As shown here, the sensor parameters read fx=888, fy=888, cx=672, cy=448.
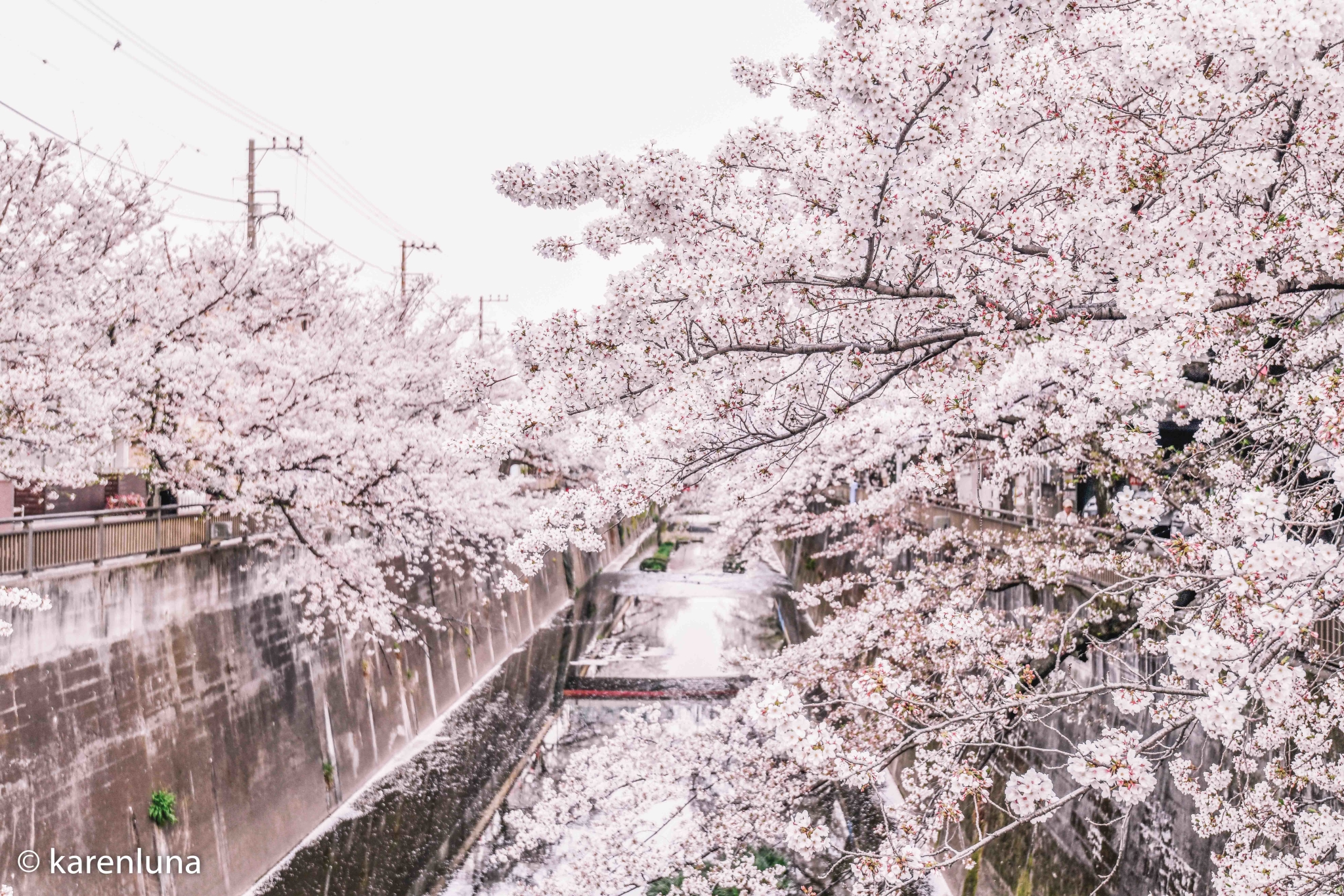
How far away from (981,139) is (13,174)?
12.1 metres

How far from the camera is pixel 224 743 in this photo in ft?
42.7

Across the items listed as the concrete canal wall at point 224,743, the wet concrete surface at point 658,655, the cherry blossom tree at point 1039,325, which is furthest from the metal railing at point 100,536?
the cherry blossom tree at point 1039,325

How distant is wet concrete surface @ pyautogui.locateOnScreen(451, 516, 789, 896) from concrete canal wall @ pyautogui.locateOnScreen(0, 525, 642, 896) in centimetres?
92

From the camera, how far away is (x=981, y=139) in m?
4.36

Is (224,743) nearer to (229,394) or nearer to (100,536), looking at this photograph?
(100,536)

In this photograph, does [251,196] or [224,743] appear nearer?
[224,743]

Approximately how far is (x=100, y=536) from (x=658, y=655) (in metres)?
19.3

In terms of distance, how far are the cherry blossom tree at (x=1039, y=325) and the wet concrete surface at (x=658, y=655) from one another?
6.42m

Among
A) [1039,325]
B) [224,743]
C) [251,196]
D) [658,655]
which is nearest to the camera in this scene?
[1039,325]

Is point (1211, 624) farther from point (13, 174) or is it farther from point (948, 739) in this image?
point (13, 174)

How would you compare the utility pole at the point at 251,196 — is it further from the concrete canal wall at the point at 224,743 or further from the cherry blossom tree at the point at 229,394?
the concrete canal wall at the point at 224,743

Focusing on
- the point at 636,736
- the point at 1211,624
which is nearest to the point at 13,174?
the point at 636,736

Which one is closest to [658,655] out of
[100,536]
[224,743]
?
[224,743]

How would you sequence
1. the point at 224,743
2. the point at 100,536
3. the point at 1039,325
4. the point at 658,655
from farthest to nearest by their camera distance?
1. the point at 658,655
2. the point at 224,743
3. the point at 100,536
4. the point at 1039,325
